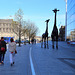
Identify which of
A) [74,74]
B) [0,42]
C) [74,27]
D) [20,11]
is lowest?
[74,74]

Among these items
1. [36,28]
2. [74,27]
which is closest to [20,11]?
[74,27]

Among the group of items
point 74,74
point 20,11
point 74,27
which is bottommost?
point 74,74

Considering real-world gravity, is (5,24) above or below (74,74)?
above

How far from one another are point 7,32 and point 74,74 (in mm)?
Result: 91078

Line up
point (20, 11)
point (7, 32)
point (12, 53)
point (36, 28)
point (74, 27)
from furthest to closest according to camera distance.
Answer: point (7, 32) → point (36, 28) → point (74, 27) → point (20, 11) → point (12, 53)

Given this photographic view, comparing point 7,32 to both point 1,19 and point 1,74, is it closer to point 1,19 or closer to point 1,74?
point 1,19

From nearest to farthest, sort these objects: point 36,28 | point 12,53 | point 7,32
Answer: point 12,53
point 36,28
point 7,32

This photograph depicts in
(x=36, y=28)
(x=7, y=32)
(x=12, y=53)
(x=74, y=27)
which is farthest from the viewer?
(x=7, y=32)

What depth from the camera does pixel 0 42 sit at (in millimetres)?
9938

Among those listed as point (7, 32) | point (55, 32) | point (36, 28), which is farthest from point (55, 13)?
point (7, 32)

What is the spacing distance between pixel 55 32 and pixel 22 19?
45.2 ft

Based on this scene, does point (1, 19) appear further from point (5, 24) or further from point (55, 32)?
point (55, 32)

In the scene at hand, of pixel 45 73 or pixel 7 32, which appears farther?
pixel 7 32

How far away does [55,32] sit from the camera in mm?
26625
